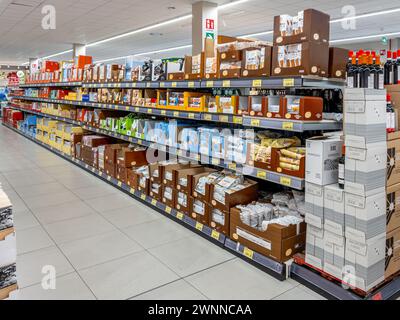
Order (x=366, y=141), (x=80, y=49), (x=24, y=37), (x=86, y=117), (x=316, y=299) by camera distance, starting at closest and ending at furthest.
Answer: (x=366, y=141) → (x=316, y=299) → (x=86, y=117) → (x=24, y=37) → (x=80, y=49)

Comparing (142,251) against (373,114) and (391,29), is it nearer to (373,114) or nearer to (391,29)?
(373,114)

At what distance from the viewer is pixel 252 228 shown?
2.76 meters

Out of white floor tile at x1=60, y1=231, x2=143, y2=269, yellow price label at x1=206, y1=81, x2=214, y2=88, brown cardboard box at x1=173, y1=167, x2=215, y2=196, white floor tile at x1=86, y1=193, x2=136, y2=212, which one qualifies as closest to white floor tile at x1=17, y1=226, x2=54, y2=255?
white floor tile at x1=60, y1=231, x2=143, y2=269

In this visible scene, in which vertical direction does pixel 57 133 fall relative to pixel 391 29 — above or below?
below

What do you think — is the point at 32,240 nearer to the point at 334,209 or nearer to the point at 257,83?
the point at 257,83

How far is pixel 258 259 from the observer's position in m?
2.70

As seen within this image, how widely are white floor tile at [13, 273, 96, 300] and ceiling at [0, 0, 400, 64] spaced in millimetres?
6364

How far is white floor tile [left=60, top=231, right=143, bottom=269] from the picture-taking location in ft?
9.43

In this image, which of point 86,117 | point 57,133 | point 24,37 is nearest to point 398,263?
point 86,117

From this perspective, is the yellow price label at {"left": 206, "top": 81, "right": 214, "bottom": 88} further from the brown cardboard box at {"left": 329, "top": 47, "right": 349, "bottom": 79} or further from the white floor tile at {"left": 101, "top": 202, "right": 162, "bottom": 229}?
the white floor tile at {"left": 101, "top": 202, "right": 162, "bottom": 229}

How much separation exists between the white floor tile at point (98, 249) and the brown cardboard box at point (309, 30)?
2130 mm

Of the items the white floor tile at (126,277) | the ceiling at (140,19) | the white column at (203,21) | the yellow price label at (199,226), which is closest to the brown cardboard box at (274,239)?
the yellow price label at (199,226)

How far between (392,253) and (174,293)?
1520 millimetres

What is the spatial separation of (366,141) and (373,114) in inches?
7.1
